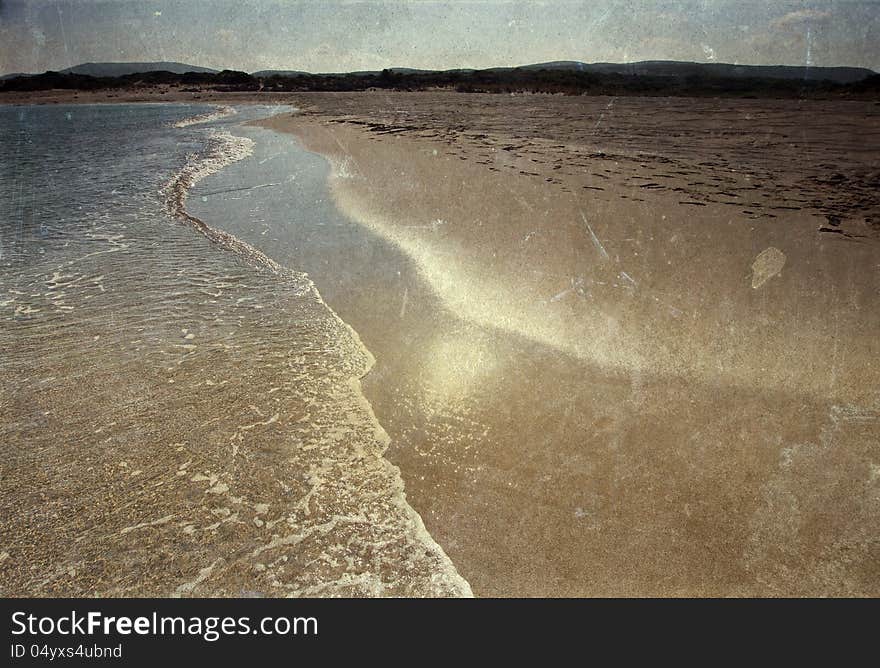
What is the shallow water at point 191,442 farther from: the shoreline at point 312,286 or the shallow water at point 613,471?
the shallow water at point 613,471

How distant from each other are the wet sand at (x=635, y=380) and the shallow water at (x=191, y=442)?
28 cm

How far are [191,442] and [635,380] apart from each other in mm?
2603

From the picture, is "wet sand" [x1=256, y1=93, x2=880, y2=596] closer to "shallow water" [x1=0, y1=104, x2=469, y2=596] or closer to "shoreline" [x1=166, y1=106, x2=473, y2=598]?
"shoreline" [x1=166, y1=106, x2=473, y2=598]

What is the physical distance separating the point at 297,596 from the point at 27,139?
25.0 metres

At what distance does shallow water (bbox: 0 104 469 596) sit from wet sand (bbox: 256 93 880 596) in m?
0.28

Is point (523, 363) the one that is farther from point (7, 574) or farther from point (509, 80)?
point (509, 80)

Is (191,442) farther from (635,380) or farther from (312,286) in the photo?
(635,380)

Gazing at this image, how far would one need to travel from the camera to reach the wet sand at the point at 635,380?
2180 mm

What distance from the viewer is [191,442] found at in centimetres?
277

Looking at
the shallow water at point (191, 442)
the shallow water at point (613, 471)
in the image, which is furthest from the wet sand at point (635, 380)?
the shallow water at point (191, 442)

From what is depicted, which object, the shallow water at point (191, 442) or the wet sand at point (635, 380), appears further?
the wet sand at point (635, 380)

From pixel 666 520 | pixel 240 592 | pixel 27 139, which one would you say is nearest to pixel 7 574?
pixel 240 592

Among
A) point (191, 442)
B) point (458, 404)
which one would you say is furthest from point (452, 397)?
point (191, 442)
